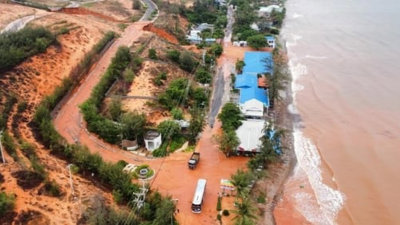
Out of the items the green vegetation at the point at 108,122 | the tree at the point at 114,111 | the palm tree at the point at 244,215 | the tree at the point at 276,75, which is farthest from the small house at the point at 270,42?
the palm tree at the point at 244,215

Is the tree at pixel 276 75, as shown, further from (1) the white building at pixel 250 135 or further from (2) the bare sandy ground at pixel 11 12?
(2) the bare sandy ground at pixel 11 12

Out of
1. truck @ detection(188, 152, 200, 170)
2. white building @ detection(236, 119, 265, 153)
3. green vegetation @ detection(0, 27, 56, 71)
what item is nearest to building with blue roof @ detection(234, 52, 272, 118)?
white building @ detection(236, 119, 265, 153)

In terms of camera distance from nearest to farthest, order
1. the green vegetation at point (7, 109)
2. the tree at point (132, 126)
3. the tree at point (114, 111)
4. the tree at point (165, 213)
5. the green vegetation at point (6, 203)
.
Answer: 1. the green vegetation at point (6, 203)
2. the tree at point (165, 213)
3. the green vegetation at point (7, 109)
4. the tree at point (132, 126)
5. the tree at point (114, 111)

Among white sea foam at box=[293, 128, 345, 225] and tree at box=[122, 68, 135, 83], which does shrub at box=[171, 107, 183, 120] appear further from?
white sea foam at box=[293, 128, 345, 225]

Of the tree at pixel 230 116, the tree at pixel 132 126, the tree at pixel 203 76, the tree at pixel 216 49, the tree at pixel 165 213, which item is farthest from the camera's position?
the tree at pixel 216 49

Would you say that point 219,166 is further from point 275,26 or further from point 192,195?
point 275,26

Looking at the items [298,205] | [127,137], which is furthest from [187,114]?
[298,205]
